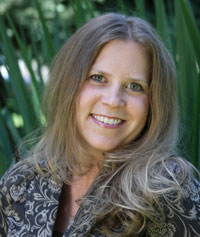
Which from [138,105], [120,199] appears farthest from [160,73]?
[120,199]

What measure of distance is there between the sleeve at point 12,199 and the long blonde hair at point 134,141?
10 cm

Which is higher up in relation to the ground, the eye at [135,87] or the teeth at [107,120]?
the eye at [135,87]

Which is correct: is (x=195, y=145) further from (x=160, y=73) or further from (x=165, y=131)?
(x=160, y=73)

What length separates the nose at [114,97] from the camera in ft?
4.01

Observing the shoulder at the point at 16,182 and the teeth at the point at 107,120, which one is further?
the shoulder at the point at 16,182

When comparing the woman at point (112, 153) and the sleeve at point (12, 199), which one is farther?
the sleeve at point (12, 199)

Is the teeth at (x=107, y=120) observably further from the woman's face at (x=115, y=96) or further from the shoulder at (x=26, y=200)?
the shoulder at (x=26, y=200)

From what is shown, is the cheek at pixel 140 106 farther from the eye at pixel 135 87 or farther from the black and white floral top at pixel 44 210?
the black and white floral top at pixel 44 210

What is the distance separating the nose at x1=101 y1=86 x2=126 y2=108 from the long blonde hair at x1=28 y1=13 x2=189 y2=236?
0.29ft

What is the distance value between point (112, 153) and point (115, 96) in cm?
17

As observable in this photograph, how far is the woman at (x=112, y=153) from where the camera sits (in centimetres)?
121

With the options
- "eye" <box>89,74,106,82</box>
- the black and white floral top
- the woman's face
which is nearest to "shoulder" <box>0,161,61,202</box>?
the black and white floral top

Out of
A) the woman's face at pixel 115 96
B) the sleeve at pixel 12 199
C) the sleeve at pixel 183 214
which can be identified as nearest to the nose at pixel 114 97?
the woman's face at pixel 115 96

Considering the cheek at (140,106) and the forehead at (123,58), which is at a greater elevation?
the forehead at (123,58)
